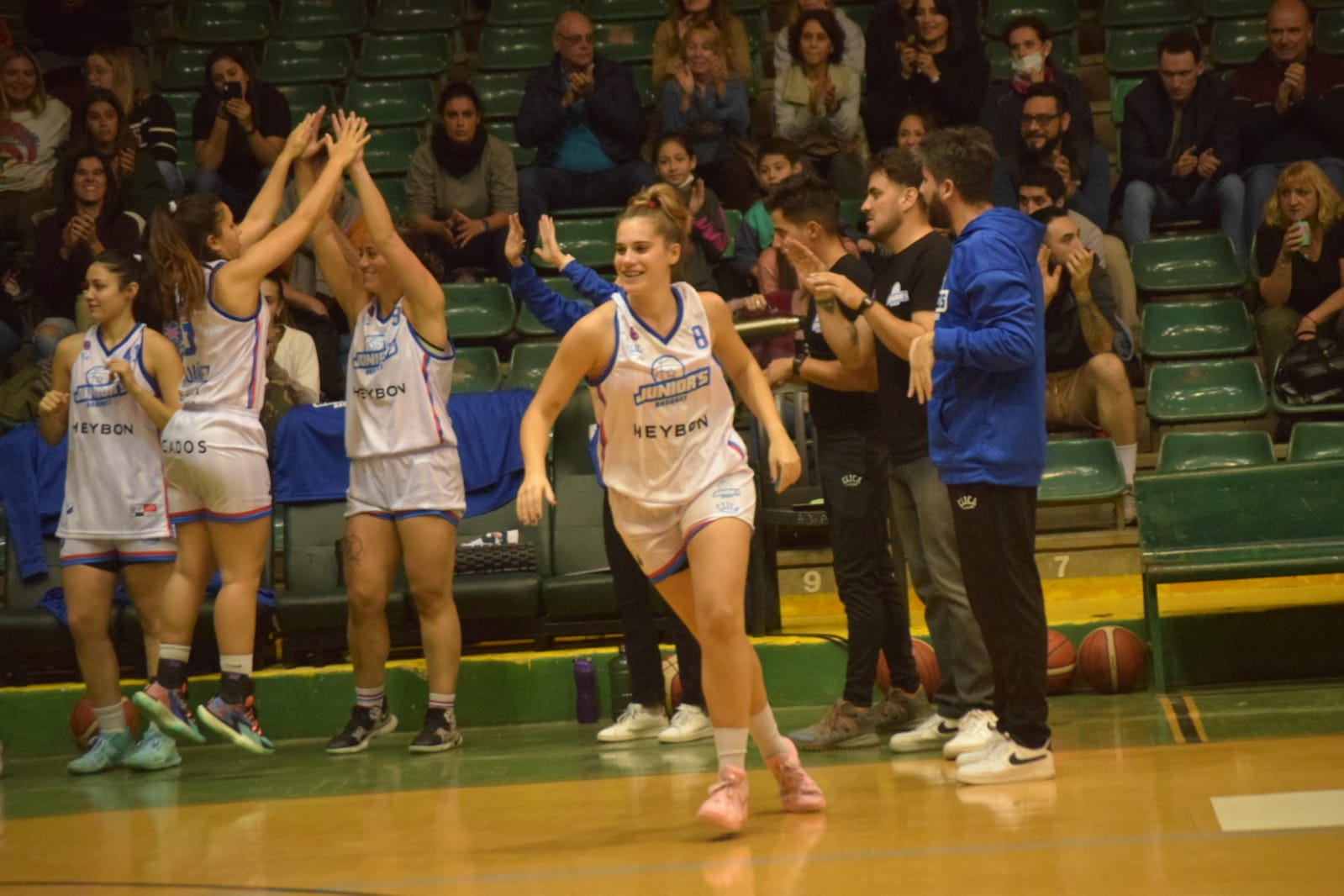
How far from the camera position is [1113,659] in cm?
641

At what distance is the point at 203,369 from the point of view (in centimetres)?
610

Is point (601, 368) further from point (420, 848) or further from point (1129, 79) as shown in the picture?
point (1129, 79)

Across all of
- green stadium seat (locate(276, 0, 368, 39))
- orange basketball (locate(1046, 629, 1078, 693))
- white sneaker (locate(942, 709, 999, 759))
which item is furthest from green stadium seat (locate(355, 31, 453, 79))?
white sneaker (locate(942, 709, 999, 759))

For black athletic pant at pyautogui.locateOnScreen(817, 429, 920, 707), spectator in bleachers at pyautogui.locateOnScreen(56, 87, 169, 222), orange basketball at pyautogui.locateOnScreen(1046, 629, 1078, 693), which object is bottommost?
orange basketball at pyautogui.locateOnScreen(1046, 629, 1078, 693)

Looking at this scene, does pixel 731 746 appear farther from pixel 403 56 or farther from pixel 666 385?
pixel 403 56

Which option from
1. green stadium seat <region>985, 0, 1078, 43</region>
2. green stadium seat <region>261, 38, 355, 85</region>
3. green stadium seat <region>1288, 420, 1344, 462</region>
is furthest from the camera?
green stadium seat <region>261, 38, 355, 85</region>

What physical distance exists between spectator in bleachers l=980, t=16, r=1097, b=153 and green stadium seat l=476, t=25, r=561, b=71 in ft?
11.3

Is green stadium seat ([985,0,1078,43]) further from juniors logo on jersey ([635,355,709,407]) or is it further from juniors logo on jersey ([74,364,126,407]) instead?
juniors logo on jersey ([635,355,709,407])

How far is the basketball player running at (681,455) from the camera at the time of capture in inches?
172

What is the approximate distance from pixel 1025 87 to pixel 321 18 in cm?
549

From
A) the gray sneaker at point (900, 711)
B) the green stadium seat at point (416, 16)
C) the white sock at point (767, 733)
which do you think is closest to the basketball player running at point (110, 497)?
the gray sneaker at point (900, 711)

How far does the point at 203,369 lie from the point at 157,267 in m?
0.41

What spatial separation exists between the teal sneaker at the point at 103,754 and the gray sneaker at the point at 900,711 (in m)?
2.94

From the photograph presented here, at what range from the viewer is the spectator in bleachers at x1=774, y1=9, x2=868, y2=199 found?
31.2 feet
